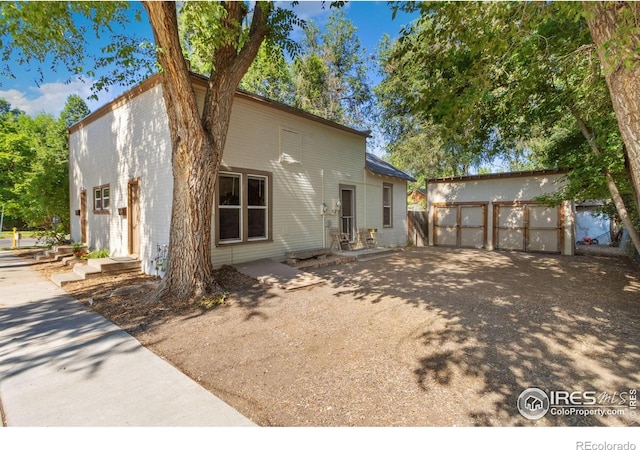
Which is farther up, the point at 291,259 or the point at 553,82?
the point at 553,82

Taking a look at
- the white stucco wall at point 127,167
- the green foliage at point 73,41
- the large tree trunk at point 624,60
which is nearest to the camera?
the large tree trunk at point 624,60

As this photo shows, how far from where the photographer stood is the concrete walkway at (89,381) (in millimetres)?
2480

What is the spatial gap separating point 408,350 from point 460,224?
40.8 feet

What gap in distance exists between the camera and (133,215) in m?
8.60

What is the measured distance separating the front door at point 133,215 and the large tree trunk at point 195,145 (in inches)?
139

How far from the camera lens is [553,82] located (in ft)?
24.2

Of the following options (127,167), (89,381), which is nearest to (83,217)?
(127,167)

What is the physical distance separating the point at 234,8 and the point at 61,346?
230 inches

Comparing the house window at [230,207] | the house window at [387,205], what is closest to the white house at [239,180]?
the house window at [230,207]

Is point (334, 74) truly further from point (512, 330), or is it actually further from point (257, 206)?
point (512, 330)

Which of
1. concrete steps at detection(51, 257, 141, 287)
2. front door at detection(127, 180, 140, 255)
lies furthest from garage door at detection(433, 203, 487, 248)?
concrete steps at detection(51, 257, 141, 287)

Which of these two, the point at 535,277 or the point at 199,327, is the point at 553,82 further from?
the point at 199,327

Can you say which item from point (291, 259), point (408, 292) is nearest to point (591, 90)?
point (408, 292)

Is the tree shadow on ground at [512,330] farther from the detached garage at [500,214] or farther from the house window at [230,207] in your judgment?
the detached garage at [500,214]
